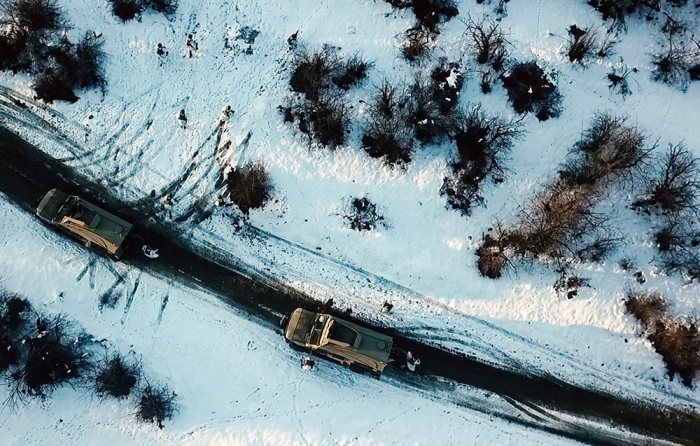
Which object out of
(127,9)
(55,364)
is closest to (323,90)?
(127,9)

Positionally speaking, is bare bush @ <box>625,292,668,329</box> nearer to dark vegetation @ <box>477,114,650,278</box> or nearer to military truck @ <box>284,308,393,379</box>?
dark vegetation @ <box>477,114,650,278</box>

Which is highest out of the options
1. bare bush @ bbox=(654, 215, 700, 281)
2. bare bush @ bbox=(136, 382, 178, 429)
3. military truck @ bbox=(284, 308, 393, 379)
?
bare bush @ bbox=(654, 215, 700, 281)

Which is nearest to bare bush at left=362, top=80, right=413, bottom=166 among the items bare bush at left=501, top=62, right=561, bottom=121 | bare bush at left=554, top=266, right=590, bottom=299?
bare bush at left=501, top=62, right=561, bottom=121

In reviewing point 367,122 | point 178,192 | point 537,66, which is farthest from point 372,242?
point 537,66

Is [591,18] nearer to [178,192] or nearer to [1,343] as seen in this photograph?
[178,192]

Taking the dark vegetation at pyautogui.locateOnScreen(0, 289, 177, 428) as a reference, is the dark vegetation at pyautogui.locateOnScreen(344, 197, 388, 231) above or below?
above

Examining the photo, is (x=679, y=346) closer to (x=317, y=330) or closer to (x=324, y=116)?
(x=317, y=330)

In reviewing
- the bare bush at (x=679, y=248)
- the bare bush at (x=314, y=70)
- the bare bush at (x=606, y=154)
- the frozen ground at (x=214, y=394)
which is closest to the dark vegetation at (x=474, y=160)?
the bare bush at (x=606, y=154)
